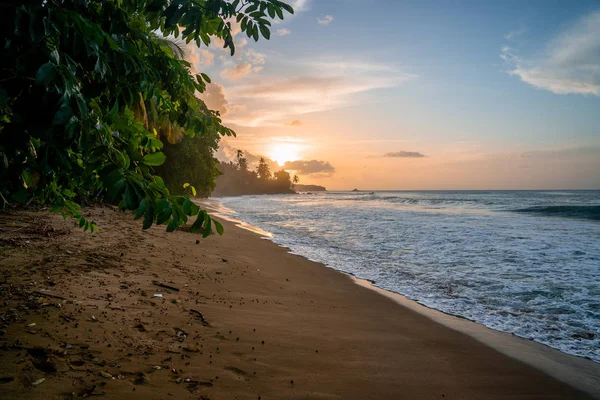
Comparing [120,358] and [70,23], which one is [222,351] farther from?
[70,23]

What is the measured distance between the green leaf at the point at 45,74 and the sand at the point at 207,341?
6.42 feet

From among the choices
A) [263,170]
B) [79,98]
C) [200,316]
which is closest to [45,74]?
[79,98]

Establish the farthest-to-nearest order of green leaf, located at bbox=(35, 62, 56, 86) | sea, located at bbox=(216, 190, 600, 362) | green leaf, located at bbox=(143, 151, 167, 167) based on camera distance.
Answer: sea, located at bbox=(216, 190, 600, 362), green leaf, located at bbox=(143, 151, 167, 167), green leaf, located at bbox=(35, 62, 56, 86)

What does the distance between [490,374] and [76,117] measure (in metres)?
4.00

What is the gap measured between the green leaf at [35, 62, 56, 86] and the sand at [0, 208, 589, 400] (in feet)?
6.42

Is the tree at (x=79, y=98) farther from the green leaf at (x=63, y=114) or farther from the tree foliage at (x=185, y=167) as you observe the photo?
the tree foliage at (x=185, y=167)

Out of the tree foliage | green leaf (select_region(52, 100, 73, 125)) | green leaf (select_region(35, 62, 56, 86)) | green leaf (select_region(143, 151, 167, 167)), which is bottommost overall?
A: green leaf (select_region(143, 151, 167, 167))

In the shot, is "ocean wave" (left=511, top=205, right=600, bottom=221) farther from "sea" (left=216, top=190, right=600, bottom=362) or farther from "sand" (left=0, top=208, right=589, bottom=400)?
"sand" (left=0, top=208, right=589, bottom=400)

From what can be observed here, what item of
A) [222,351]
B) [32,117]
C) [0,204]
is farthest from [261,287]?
[32,117]

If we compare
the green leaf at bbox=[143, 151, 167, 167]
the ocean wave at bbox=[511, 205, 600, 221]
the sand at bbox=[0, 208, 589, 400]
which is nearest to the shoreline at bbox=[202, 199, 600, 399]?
the sand at bbox=[0, 208, 589, 400]

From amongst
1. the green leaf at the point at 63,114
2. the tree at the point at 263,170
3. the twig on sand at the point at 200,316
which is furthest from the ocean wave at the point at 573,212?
the tree at the point at 263,170

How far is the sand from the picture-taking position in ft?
8.04

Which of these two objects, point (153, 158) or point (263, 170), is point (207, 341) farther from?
point (263, 170)

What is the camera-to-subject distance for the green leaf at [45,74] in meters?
1.20
